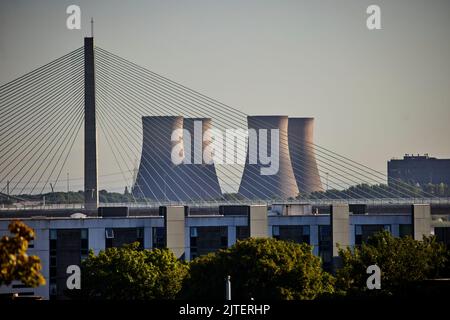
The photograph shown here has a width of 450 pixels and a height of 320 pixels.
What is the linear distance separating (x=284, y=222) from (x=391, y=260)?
13.1 metres

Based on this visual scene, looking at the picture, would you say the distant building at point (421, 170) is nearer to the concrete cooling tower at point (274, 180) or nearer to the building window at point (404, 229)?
the concrete cooling tower at point (274, 180)

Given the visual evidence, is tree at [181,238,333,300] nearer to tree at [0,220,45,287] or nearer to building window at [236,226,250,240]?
building window at [236,226,250,240]

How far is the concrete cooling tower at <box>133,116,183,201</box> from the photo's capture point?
102062 mm

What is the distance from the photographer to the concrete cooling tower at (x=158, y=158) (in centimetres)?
10206

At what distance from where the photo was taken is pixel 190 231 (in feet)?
188

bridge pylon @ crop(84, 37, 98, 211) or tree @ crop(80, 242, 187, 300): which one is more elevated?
bridge pylon @ crop(84, 37, 98, 211)

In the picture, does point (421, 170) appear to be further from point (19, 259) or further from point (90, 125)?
point (19, 259)

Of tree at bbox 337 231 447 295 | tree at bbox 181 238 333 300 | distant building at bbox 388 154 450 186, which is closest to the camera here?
tree at bbox 181 238 333 300

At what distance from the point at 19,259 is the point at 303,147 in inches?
3771

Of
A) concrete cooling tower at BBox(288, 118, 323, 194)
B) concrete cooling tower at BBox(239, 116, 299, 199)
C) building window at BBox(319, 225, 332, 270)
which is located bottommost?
building window at BBox(319, 225, 332, 270)

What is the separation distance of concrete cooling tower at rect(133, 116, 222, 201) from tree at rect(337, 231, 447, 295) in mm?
53007

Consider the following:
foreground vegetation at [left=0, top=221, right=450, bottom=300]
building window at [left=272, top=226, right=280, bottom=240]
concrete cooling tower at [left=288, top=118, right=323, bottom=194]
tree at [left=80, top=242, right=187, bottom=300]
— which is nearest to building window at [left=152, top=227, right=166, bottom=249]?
building window at [left=272, top=226, right=280, bottom=240]

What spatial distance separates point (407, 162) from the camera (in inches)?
7175
